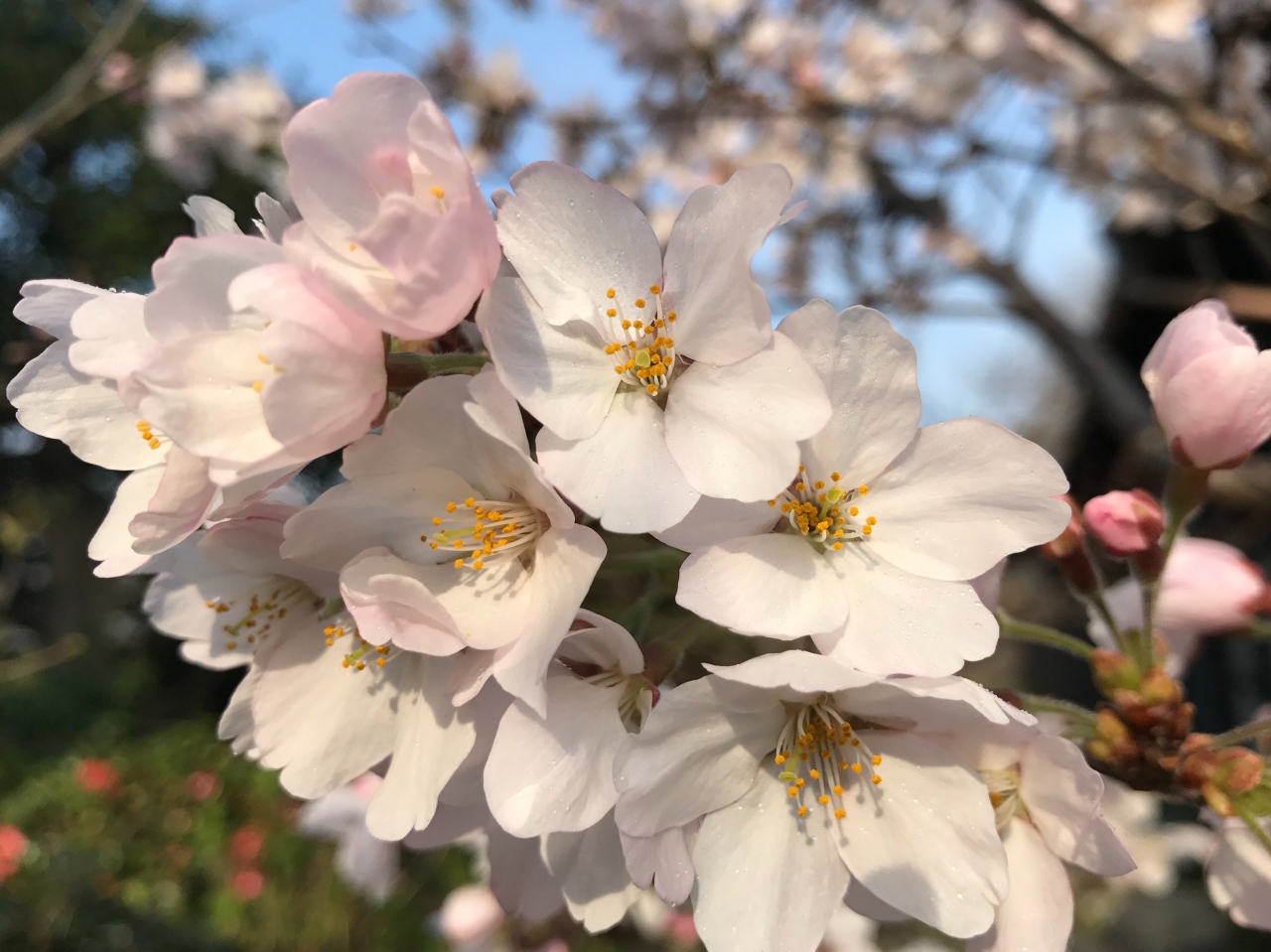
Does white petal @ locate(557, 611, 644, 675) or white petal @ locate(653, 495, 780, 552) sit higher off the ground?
white petal @ locate(653, 495, 780, 552)

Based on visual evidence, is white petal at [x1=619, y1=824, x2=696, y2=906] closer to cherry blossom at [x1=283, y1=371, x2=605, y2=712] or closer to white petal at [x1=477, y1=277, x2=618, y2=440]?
cherry blossom at [x1=283, y1=371, x2=605, y2=712]

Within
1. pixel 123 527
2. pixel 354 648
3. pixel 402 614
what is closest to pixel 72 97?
pixel 123 527

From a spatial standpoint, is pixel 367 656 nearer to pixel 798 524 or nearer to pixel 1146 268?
pixel 798 524

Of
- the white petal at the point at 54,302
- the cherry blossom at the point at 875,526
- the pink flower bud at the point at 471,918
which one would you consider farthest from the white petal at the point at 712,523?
the pink flower bud at the point at 471,918

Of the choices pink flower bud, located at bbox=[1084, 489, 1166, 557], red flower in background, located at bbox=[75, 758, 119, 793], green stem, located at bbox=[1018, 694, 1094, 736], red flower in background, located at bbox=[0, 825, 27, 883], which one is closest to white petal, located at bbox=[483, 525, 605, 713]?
green stem, located at bbox=[1018, 694, 1094, 736]

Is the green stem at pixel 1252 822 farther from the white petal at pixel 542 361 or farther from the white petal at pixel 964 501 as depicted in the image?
the white petal at pixel 542 361

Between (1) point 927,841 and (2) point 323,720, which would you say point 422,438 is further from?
(1) point 927,841
